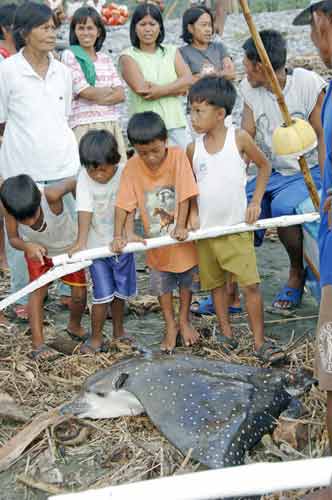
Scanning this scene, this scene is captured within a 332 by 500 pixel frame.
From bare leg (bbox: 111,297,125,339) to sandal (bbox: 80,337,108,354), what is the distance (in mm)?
112

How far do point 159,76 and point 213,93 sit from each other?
1.46 meters

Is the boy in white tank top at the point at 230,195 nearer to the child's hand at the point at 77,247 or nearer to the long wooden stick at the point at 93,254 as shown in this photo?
the long wooden stick at the point at 93,254

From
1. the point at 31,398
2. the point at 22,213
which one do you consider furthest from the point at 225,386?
the point at 22,213

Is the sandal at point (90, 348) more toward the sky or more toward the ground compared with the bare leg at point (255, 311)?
more toward the ground

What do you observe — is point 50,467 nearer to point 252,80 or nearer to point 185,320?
point 185,320

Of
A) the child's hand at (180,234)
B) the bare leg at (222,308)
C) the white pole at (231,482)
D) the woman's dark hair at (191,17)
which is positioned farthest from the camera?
the woman's dark hair at (191,17)

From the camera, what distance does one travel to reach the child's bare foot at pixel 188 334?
478 cm

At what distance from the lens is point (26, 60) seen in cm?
499

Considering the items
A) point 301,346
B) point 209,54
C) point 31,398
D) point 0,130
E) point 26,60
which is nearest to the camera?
point 31,398

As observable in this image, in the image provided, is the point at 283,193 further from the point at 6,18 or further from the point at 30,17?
the point at 6,18

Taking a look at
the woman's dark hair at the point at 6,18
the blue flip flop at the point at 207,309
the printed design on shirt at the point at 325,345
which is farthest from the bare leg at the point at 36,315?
the woman's dark hair at the point at 6,18

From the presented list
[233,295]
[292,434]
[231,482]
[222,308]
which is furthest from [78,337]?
[231,482]

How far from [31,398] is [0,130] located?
83.6 inches

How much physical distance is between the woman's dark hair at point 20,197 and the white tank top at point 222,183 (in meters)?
0.96
